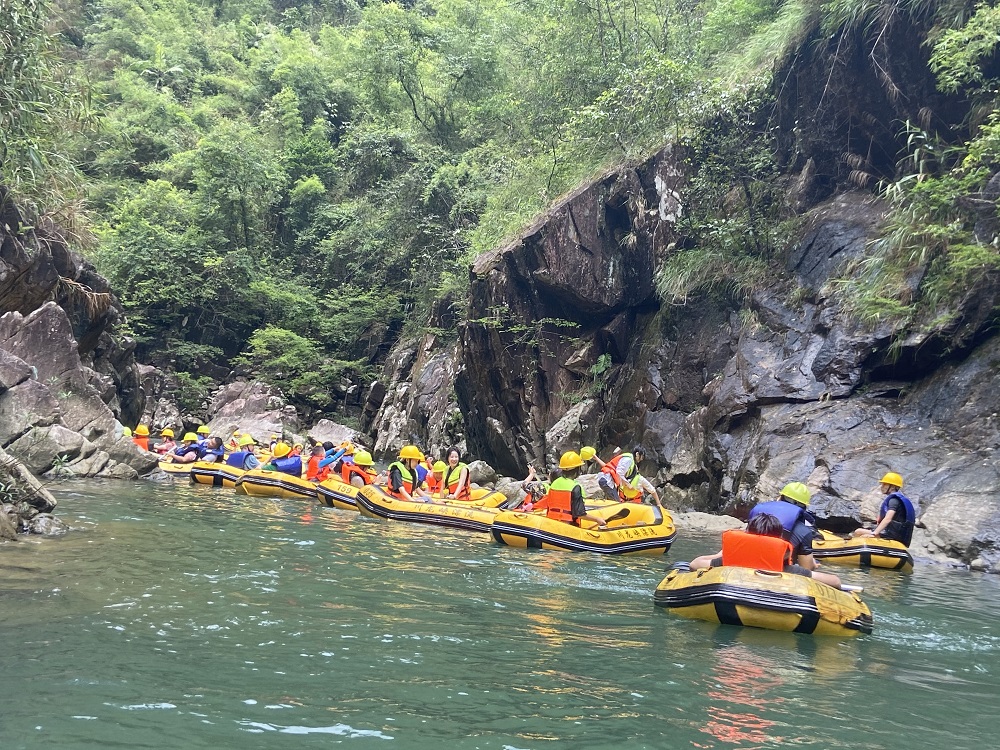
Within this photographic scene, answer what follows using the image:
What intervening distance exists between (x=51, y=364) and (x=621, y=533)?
39.4 feet

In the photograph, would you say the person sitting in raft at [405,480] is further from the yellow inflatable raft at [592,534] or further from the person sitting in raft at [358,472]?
the yellow inflatable raft at [592,534]

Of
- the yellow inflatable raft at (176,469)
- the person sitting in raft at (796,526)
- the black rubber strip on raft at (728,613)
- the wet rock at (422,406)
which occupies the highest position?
the wet rock at (422,406)

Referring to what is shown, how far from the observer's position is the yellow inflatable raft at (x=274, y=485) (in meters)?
15.4

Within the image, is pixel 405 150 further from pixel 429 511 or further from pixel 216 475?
pixel 429 511

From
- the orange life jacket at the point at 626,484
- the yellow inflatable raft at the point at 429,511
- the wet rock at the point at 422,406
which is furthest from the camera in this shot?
the wet rock at the point at 422,406

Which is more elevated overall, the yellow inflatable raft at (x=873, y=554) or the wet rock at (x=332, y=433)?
the wet rock at (x=332, y=433)

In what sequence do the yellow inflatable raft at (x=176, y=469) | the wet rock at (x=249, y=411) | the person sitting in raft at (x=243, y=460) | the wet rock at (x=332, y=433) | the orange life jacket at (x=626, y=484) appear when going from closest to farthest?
the orange life jacket at (x=626, y=484), the person sitting in raft at (x=243, y=460), the yellow inflatable raft at (x=176, y=469), the wet rock at (x=249, y=411), the wet rock at (x=332, y=433)

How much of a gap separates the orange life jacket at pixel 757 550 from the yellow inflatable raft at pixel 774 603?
15 cm

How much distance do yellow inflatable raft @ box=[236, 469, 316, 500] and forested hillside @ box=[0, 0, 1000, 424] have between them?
6066 mm

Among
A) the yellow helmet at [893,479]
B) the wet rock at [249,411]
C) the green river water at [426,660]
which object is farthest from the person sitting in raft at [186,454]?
the yellow helmet at [893,479]

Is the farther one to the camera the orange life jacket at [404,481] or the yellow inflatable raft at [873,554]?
the orange life jacket at [404,481]

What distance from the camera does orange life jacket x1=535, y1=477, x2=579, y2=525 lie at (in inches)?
423

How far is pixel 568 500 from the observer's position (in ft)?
35.3

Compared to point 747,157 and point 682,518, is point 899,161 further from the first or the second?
point 682,518
